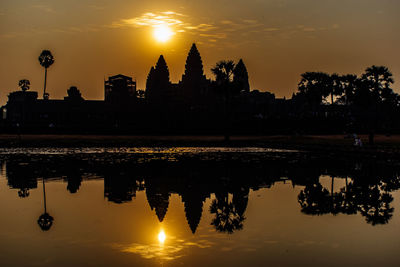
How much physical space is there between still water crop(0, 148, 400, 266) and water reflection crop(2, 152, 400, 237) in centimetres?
3

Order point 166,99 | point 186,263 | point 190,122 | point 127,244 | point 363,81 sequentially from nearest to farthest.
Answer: point 186,263, point 127,244, point 363,81, point 190,122, point 166,99

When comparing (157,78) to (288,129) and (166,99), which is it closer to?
(166,99)

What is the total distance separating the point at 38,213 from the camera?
1252 centimetres

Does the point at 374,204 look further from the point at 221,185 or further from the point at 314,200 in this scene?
the point at 221,185

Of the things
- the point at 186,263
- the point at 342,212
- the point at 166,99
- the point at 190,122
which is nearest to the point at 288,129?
the point at 190,122

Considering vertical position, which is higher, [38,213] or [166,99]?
[166,99]

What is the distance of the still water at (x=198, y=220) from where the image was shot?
28.5ft

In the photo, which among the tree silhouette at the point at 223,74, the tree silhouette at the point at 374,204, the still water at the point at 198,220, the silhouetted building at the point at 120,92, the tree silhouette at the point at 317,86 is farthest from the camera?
the silhouetted building at the point at 120,92

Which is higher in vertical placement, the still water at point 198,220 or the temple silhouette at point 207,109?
the temple silhouette at point 207,109

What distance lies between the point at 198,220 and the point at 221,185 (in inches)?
245

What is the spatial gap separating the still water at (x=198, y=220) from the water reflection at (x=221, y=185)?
0.03 meters

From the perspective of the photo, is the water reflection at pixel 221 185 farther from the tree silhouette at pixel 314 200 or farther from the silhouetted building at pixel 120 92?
A: the silhouetted building at pixel 120 92

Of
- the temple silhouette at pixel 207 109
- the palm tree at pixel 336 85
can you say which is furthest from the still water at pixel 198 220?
the palm tree at pixel 336 85

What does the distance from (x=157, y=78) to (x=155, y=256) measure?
427 ft
